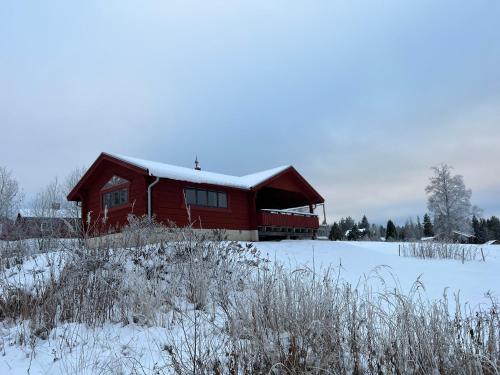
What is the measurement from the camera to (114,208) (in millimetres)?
17969

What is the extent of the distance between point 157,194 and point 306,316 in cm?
1303

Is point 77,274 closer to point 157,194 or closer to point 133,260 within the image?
point 133,260

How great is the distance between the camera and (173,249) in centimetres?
812

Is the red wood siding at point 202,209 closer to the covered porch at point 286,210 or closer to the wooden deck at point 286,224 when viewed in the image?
the wooden deck at point 286,224

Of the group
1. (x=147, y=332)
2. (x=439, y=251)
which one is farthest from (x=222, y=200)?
(x=147, y=332)

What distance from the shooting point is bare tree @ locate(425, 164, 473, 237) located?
3831 centimetres

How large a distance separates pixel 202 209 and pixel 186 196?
97cm

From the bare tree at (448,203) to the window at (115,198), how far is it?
101 ft

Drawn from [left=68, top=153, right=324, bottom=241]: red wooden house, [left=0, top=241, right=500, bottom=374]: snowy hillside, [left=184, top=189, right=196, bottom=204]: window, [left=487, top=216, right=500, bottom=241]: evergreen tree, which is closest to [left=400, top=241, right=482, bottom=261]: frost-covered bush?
[left=68, top=153, right=324, bottom=241]: red wooden house

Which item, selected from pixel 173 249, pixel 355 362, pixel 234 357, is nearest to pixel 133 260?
pixel 173 249

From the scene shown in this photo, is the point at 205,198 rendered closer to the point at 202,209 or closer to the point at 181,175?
the point at 202,209

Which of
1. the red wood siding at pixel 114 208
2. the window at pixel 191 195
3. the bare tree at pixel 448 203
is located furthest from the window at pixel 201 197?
the bare tree at pixel 448 203

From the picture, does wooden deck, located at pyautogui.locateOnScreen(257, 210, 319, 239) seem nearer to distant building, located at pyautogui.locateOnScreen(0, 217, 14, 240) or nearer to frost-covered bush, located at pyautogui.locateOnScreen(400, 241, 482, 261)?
frost-covered bush, located at pyautogui.locateOnScreen(400, 241, 482, 261)

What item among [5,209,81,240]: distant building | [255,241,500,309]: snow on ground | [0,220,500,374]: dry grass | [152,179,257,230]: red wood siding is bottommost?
[255,241,500,309]: snow on ground
